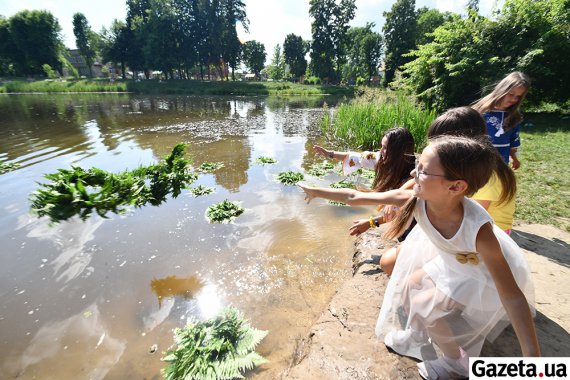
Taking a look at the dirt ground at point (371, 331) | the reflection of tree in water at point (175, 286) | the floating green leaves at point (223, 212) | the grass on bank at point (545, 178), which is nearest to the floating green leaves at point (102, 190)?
the floating green leaves at point (223, 212)

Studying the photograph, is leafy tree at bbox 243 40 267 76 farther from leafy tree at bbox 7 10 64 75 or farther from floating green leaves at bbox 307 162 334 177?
floating green leaves at bbox 307 162 334 177

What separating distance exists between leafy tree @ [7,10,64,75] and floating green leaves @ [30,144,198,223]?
208 ft

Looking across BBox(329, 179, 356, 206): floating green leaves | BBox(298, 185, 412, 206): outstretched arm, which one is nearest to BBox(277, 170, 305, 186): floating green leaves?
BBox(329, 179, 356, 206): floating green leaves

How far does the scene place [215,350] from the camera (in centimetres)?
239

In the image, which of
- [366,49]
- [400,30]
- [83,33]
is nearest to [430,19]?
[366,49]

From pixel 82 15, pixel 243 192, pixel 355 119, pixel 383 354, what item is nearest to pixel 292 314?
pixel 383 354

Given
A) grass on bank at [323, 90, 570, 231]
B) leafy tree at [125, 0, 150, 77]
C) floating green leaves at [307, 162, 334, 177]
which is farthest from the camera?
leafy tree at [125, 0, 150, 77]

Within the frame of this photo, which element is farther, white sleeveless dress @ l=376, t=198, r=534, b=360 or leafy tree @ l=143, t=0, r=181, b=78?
leafy tree @ l=143, t=0, r=181, b=78

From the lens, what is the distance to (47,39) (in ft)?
163

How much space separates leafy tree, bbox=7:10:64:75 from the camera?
4725 centimetres

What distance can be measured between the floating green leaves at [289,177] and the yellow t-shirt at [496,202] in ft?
14.0

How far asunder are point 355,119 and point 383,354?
7496mm

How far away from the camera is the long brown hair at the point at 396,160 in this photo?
2.69m

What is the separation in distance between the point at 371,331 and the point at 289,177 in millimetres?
4661
